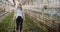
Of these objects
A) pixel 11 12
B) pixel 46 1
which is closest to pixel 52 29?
pixel 46 1

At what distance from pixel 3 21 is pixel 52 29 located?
2.47 feet

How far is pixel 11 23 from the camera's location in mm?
3156

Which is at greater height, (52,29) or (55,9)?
(55,9)

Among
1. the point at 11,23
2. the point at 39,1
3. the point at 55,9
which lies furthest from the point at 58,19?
the point at 11,23

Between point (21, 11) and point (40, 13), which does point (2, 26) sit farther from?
point (40, 13)

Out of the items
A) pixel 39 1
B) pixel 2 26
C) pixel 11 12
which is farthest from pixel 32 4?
pixel 2 26

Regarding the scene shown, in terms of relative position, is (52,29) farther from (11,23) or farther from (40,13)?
(11,23)

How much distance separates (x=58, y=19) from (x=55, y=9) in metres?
0.16

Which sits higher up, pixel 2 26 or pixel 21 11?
pixel 21 11

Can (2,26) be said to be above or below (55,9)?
below

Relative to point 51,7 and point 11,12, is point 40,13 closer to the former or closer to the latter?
point 51,7

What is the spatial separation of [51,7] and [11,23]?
0.66 meters

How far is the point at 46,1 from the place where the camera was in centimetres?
326

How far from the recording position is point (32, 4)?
3.24 meters
